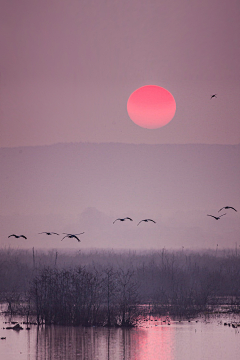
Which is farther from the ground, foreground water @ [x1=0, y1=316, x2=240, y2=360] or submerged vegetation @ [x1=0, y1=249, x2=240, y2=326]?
submerged vegetation @ [x1=0, y1=249, x2=240, y2=326]

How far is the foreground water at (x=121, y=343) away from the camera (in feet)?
107

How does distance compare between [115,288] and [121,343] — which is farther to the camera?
[115,288]

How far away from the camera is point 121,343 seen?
34.5 meters

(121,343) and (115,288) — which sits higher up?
(115,288)

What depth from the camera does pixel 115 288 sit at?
57.3 metres

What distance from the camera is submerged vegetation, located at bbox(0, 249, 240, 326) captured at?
1551 inches

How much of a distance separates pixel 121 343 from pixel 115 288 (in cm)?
2284

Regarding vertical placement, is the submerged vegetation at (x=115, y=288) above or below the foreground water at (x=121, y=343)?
above

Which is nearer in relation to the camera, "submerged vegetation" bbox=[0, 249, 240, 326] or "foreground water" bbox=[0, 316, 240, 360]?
"foreground water" bbox=[0, 316, 240, 360]

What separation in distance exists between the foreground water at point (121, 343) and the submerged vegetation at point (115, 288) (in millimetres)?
1414

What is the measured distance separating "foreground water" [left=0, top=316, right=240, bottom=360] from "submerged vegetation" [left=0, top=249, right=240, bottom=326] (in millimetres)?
1414

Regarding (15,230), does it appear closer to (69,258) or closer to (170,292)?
(69,258)

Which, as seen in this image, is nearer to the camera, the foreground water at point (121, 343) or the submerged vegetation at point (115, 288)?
the foreground water at point (121, 343)

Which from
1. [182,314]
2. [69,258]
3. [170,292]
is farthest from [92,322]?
[69,258]
